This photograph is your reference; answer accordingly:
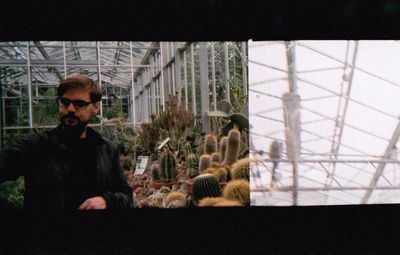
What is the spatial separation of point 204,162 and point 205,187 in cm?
28

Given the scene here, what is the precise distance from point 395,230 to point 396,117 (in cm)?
131

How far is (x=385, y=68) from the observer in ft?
14.9

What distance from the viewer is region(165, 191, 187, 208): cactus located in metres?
4.35

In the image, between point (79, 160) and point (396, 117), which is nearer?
point (79, 160)

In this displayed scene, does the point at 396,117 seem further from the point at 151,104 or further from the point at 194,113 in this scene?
the point at 151,104

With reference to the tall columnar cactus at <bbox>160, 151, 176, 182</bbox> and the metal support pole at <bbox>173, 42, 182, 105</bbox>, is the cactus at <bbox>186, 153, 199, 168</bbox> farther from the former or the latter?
the metal support pole at <bbox>173, 42, 182, 105</bbox>

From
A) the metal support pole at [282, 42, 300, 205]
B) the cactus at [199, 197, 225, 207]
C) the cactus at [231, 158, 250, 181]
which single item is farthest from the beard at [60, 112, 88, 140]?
the metal support pole at [282, 42, 300, 205]

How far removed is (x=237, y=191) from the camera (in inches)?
172

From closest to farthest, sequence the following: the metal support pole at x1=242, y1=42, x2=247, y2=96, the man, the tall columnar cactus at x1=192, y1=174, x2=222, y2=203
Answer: the man → the tall columnar cactus at x1=192, y1=174, x2=222, y2=203 → the metal support pole at x1=242, y1=42, x2=247, y2=96

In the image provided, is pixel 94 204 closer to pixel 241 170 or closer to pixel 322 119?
pixel 241 170

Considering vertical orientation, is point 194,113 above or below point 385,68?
below

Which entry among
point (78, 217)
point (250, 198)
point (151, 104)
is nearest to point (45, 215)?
point (78, 217)

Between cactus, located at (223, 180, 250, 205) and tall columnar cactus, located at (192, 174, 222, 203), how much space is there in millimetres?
94
